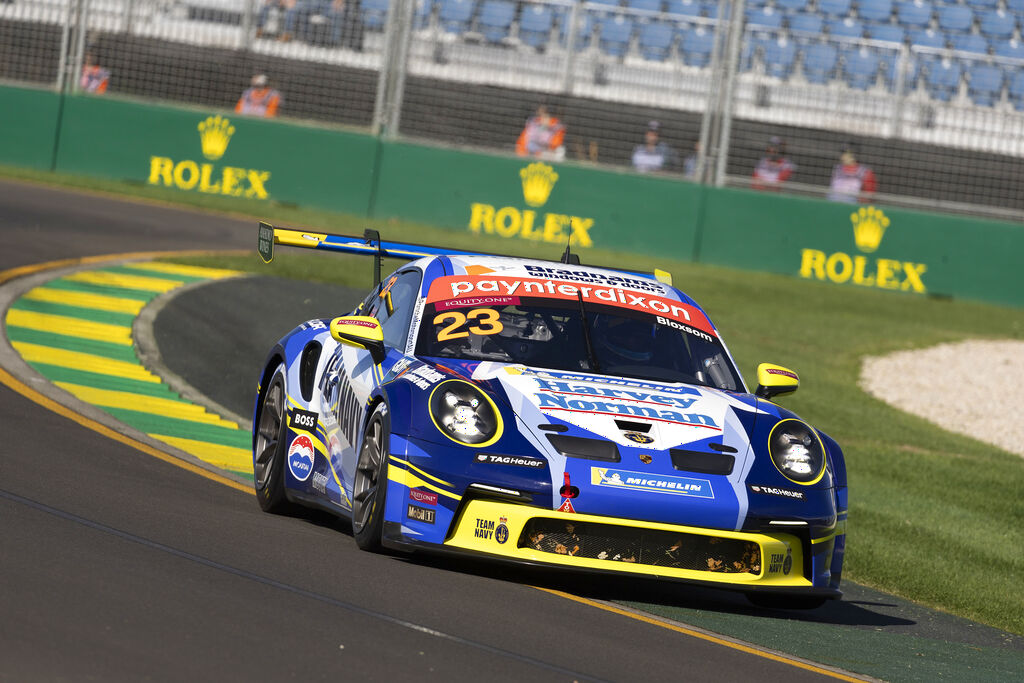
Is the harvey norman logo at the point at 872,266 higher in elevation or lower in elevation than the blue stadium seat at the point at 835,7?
lower

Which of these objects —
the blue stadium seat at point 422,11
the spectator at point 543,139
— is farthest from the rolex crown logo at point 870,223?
the blue stadium seat at point 422,11

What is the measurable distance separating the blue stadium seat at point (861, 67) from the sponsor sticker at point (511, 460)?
60.5ft

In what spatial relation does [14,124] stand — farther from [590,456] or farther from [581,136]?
[590,456]

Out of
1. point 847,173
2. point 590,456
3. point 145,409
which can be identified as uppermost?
point 847,173

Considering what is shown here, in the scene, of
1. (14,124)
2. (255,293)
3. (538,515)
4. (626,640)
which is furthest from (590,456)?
(14,124)

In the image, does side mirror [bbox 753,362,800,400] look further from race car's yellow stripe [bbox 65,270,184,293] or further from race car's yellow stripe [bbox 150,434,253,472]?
race car's yellow stripe [bbox 65,270,184,293]

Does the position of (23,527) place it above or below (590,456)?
below

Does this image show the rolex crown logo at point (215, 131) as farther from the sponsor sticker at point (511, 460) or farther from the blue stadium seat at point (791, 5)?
the sponsor sticker at point (511, 460)

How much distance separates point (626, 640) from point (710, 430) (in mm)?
1286

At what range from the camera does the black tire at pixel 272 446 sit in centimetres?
788

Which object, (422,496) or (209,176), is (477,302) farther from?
(209,176)

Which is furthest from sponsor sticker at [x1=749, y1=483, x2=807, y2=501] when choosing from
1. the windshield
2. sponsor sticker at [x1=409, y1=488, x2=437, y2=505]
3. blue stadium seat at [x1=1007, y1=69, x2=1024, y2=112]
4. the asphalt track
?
blue stadium seat at [x1=1007, y1=69, x2=1024, y2=112]

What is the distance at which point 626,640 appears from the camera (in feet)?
19.0

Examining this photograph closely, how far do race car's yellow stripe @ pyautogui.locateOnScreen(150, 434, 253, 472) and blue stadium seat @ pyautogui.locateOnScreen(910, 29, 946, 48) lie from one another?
786 inches
